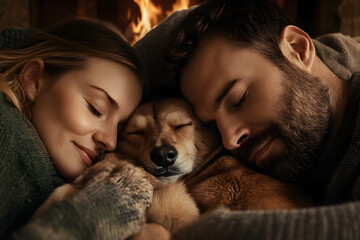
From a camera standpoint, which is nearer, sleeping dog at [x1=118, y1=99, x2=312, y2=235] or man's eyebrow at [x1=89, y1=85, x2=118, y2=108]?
sleeping dog at [x1=118, y1=99, x2=312, y2=235]

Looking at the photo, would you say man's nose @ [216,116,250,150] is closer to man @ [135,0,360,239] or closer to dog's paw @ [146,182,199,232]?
man @ [135,0,360,239]

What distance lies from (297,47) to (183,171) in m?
0.63

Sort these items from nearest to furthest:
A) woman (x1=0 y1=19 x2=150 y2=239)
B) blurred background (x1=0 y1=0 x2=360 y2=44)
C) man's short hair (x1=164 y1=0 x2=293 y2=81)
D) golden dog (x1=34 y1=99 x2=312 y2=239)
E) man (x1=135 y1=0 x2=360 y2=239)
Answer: woman (x1=0 y1=19 x2=150 y2=239)
golden dog (x1=34 y1=99 x2=312 y2=239)
man (x1=135 y1=0 x2=360 y2=239)
man's short hair (x1=164 y1=0 x2=293 y2=81)
blurred background (x1=0 y1=0 x2=360 y2=44)

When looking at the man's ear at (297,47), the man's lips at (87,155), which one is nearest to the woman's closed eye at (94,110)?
the man's lips at (87,155)

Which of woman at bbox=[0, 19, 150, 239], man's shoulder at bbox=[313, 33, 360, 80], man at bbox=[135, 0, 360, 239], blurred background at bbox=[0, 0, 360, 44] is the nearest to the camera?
woman at bbox=[0, 19, 150, 239]

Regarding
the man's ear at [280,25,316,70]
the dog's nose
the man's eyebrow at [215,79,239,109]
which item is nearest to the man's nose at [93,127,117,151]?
the dog's nose

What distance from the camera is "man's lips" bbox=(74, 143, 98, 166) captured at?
1.04 m

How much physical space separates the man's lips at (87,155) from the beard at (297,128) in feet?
1.73

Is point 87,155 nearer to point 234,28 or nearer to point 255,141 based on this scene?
point 255,141

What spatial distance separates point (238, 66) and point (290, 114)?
0.76ft

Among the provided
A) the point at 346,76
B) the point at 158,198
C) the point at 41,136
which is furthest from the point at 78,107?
the point at 346,76

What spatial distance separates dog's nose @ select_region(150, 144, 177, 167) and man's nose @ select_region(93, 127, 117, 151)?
0.15m

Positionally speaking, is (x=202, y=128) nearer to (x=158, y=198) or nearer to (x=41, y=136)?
(x=158, y=198)

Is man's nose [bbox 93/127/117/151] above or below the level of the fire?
below
